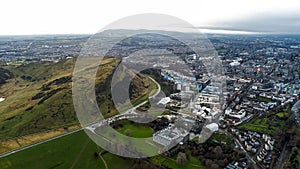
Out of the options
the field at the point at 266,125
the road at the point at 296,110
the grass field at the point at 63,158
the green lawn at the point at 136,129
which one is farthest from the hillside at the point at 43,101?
the road at the point at 296,110

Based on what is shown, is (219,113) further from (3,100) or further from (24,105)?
(3,100)

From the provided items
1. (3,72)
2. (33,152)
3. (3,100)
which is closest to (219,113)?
(33,152)

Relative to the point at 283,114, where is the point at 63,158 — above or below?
above

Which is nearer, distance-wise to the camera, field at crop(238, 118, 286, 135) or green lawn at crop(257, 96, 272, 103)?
field at crop(238, 118, 286, 135)

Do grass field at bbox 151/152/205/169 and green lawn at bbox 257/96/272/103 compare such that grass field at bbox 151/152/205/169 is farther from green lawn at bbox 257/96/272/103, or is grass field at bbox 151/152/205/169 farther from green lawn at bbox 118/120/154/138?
green lawn at bbox 257/96/272/103

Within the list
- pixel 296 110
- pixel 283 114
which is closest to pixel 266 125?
pixel 283 114

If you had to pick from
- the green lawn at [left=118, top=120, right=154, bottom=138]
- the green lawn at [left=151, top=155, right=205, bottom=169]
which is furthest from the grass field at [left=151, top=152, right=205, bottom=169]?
the green lawn at [left=118, top=120, right=154, bottom=138]

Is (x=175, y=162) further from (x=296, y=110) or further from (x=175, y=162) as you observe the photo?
(x=296, y=110)
